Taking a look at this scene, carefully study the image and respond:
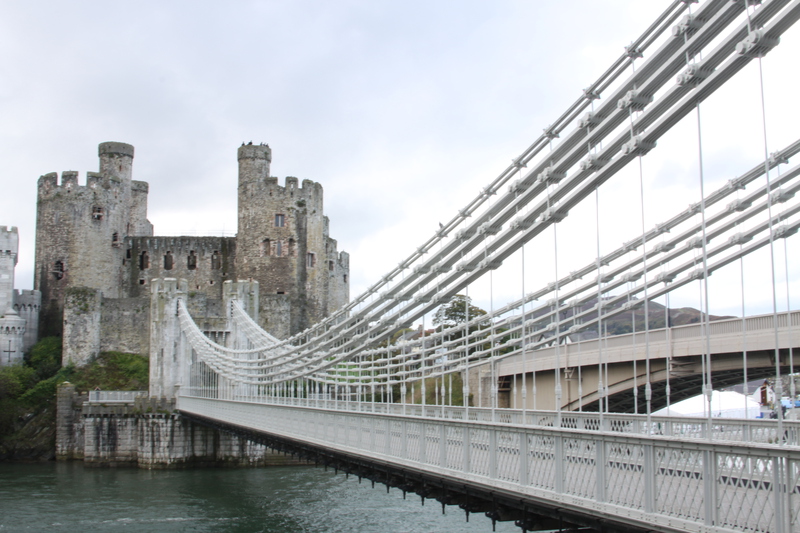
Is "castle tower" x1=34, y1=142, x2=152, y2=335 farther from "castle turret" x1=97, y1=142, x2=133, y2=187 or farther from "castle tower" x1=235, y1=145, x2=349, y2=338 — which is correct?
"castle tower" x1=235, y1=145, x2=349, y2=338

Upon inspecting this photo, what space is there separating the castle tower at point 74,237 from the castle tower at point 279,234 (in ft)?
15.8

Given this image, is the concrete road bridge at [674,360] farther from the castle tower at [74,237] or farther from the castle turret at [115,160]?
the castle turret at [115,160]

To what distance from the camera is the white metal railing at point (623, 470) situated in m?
4.64

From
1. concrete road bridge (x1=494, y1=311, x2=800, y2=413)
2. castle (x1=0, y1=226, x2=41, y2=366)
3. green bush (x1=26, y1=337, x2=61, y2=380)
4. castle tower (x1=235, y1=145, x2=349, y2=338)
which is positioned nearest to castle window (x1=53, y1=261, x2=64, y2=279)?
Answer: castle (x1=0, y1=226, x2=41, y2=366)

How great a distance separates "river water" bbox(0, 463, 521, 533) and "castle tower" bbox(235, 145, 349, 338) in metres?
10.9

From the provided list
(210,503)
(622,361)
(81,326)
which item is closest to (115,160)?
(81,326)

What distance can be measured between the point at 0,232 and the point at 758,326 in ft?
87.2

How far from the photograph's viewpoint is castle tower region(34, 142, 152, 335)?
108 feet

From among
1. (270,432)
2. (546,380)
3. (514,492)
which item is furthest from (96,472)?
(514,492)

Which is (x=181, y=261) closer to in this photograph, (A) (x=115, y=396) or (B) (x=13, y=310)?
(B) (x=13, y=310)

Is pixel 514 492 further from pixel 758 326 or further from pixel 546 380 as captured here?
pixel 546 380

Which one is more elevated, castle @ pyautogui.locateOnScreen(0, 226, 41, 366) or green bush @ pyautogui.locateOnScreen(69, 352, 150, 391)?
castle @ pyautogui.locateOnScreen(0, 226, 41, 366)

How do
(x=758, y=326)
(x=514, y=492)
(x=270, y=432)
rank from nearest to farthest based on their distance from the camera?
(x=514, y=492) < (x=758, y=326) < (x=270, y=432)

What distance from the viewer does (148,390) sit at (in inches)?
1052
